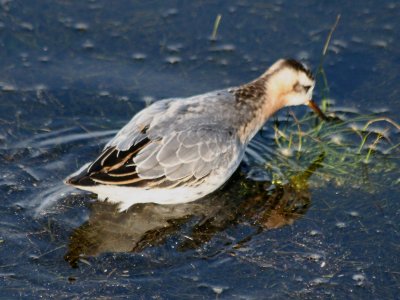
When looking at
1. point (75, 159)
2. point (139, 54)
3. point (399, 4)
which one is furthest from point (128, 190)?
point (399, 4)

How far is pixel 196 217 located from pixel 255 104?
134 centimetres

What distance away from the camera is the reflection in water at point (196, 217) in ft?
24.1

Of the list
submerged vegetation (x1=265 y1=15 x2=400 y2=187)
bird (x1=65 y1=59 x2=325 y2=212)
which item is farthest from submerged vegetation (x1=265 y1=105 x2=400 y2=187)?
bird (x1=65 y1=59 x2=325 y2=212)

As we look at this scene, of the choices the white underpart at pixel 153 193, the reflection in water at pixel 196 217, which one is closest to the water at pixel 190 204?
the reflection in water at pixel 196 217

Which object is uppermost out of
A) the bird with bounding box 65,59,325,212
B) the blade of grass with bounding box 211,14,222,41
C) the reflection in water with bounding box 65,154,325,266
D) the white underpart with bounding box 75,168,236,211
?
the blade of grass with bounding box 211,14,222,41

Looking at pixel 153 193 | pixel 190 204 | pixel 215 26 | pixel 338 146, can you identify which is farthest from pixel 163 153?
pixel 215 26

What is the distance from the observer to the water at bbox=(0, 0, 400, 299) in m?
6.94

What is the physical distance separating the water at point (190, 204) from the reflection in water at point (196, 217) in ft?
0.05

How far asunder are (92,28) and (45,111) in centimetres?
145

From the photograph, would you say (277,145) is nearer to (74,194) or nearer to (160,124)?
(160,124)

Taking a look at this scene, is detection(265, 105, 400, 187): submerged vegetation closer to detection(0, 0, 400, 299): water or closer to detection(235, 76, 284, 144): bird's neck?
detection(0, 0, 400, 299): water

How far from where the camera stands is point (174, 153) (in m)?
7.61

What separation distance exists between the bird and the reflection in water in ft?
0.38

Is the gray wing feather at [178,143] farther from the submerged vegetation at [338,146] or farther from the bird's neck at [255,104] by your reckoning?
the submerged vegetation at [338,146]
